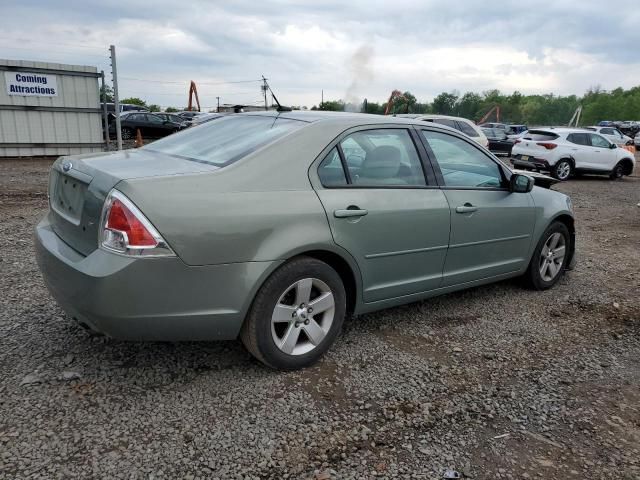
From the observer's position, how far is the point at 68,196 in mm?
3012

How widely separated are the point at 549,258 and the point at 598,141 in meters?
13.0

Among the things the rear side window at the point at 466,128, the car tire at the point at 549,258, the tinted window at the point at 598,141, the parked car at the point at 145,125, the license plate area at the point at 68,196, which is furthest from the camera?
the parked car at the point at 145,125

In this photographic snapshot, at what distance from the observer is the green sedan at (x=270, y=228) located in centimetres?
258

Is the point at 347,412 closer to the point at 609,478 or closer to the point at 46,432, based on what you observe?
the point at 609,478

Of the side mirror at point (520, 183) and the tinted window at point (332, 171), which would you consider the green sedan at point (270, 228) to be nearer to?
→ the tinted window at point (332, 171)

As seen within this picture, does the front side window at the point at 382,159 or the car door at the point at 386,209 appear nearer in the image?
the car door at the point at 386,209

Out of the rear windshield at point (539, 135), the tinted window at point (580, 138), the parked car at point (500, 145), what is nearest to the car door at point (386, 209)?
the rear windshield at point (539, 135)

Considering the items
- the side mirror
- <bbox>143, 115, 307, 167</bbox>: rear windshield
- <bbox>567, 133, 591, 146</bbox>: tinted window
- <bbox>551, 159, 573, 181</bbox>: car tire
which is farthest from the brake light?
<bbox>567, 133, 591, 146</bbox>: tinted window

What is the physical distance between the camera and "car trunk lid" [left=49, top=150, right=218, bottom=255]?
8.81ft

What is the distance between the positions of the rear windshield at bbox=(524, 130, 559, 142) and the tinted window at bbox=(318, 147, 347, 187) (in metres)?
13.9

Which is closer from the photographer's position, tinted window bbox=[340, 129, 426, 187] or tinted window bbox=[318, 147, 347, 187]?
tinted window bbox=[318, 147, 347, 187]

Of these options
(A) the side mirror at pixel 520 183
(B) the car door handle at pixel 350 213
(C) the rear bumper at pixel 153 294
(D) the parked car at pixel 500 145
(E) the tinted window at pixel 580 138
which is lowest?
(D) the parked car at pixel 500 145

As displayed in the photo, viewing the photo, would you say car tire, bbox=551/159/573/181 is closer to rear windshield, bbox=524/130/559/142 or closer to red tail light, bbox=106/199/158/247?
rear windshield, bbox=524/130/559/142

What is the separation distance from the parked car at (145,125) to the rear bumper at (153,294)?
20.4 meters
